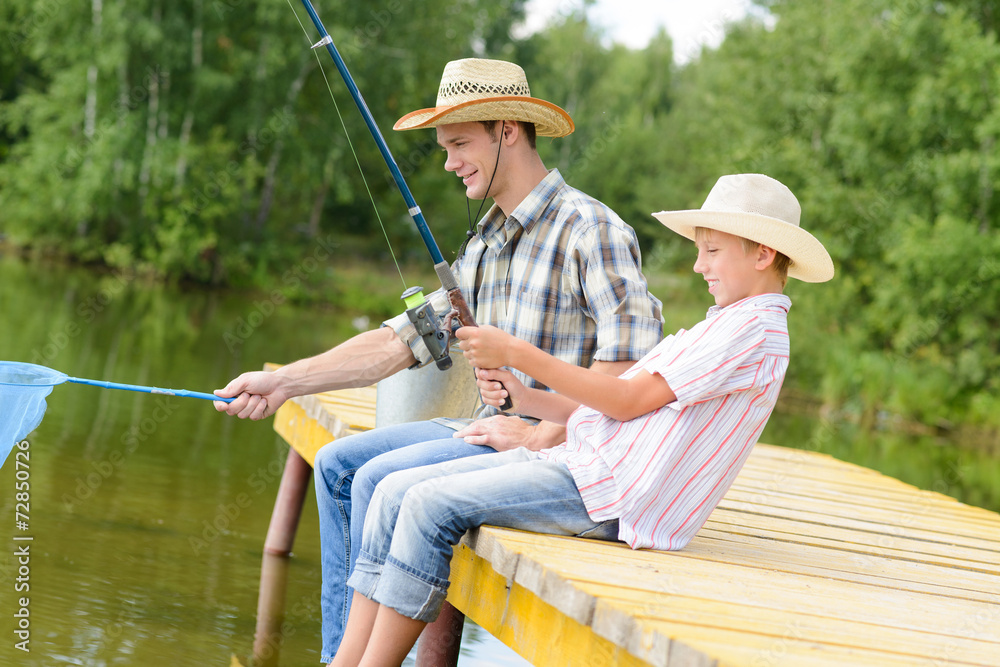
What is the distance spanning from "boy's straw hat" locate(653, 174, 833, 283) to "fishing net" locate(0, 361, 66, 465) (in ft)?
4.52

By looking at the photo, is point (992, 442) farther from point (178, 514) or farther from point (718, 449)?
point (718, 449)

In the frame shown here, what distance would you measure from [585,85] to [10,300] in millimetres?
24640

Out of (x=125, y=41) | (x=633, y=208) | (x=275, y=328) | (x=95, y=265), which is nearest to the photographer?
(x=275, y=328)

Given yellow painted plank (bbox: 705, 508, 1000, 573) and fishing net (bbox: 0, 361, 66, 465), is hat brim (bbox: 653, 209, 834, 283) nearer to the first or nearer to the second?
yellow painted plank (bbox: 705, 508, 1000, 573)

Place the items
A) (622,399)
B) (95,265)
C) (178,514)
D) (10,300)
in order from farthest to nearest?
(95,265) < (10,300) < (178,514) < (622,399)

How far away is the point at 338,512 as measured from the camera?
2.65 meters

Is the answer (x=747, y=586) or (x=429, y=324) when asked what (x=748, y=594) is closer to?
(x=747, y=586)

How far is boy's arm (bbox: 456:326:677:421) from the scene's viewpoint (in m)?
2.12

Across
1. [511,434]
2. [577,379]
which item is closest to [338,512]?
[511,434]

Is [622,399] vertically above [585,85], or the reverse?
[585,85]

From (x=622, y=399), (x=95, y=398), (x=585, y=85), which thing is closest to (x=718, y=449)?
(x=622, y=399)

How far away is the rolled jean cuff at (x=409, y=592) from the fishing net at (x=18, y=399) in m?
0.82

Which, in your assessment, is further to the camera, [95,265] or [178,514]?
[95,265]

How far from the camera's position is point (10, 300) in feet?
35.4
